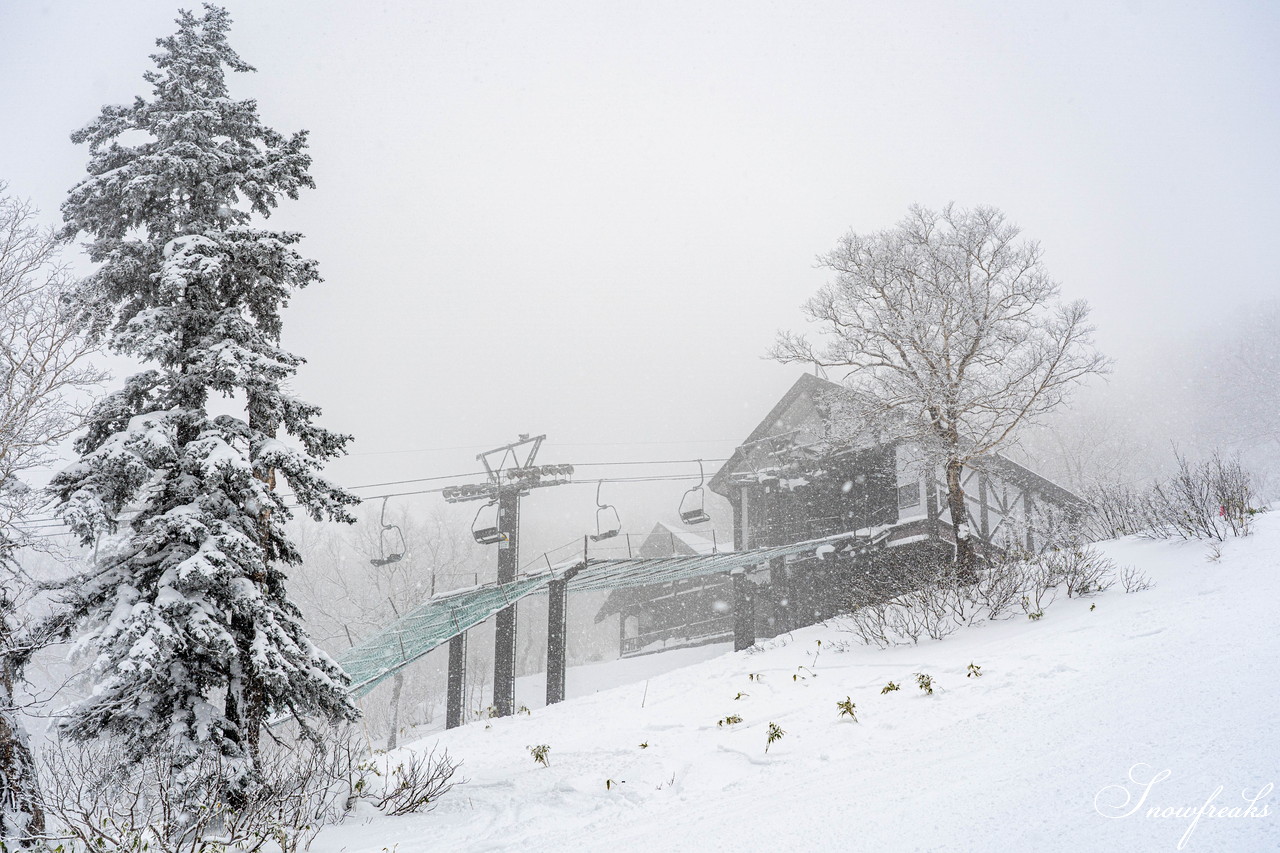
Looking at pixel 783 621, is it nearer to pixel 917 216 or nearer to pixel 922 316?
pixel 922 316

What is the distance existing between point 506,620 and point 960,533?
1037 centimetres

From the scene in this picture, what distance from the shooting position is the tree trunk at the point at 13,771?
5141 mm

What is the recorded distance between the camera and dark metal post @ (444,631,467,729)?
50.1 ft

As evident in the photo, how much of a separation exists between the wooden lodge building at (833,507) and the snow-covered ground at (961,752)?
7.72 m

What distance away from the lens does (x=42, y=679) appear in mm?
33531

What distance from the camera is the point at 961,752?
5.36m

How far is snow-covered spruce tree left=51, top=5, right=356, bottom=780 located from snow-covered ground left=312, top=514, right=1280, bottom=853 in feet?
5.76

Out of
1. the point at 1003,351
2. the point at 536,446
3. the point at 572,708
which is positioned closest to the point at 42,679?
the point at 536,446

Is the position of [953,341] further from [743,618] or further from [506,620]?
[506,620]

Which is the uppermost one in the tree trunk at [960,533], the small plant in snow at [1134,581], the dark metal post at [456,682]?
the tree trunk at [960,533]

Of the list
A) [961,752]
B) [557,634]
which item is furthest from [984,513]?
[961,752]

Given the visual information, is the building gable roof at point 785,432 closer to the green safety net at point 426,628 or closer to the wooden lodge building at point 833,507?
the wooden lodge building at point 833,507

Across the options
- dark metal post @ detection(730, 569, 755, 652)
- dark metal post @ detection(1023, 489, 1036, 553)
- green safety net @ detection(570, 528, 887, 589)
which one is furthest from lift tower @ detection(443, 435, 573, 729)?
dark metal post @ detection(1023, 489, 1036, 553)

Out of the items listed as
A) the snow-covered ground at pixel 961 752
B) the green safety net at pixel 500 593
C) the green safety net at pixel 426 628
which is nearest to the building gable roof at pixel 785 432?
the green safety net at pixel 500 593
